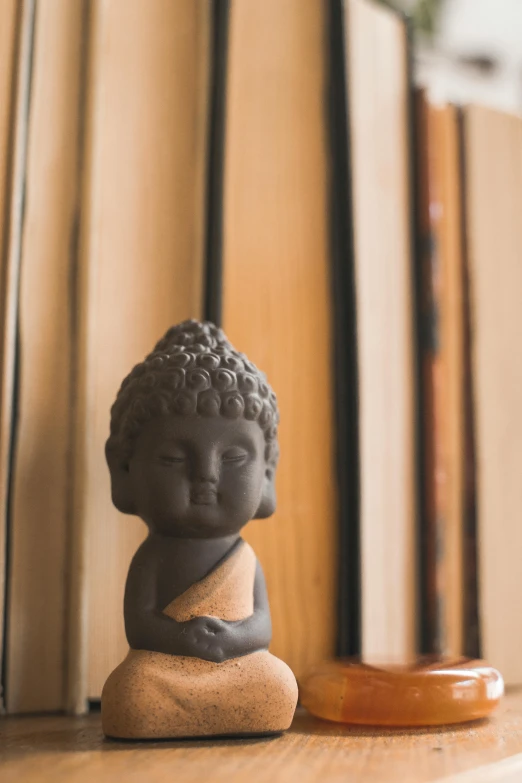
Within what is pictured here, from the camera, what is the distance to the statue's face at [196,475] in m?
0.85

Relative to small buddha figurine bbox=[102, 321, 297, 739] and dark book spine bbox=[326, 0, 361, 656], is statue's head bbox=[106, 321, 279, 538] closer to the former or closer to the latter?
small buddha figurine bbox=[102, 321, 297, 739]

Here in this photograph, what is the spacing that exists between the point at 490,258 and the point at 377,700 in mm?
676

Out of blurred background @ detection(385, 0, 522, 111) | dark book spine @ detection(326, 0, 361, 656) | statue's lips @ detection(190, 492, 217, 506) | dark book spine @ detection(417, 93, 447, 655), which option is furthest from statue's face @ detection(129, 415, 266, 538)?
blurred background @ detection(385, 0, 522, 111)

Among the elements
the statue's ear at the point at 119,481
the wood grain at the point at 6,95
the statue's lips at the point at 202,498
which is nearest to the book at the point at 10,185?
the wood grain at the point at 6,95

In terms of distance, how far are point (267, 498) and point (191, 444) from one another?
131 mm

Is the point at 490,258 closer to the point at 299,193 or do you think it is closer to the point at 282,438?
the point at 299,193

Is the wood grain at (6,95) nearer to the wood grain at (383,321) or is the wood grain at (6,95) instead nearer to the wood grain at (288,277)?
the wood grain at (288,277)

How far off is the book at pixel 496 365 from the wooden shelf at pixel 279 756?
28 centimetres

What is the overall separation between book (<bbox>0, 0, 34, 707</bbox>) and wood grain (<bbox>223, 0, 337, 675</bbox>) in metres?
0.27

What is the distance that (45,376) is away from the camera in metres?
0.98

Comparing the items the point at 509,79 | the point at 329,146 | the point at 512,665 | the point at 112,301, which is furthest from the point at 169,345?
the point at 509,79

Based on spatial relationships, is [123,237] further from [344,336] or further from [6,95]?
[344,336]

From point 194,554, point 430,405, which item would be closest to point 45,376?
point 194,554

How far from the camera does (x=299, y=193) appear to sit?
3.80ft
